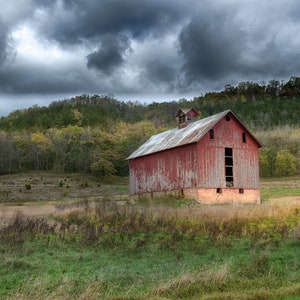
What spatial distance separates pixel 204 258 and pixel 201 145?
70.3 feet

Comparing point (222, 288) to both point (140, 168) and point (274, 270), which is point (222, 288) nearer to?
point (274, 270)

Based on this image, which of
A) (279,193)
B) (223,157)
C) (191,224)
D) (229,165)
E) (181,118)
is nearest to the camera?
(191,224)

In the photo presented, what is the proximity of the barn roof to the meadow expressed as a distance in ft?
42.7

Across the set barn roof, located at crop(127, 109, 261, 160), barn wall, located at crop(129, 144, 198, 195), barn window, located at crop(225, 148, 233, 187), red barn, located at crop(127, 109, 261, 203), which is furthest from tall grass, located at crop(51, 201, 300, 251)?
barn window, located at crop(225, 148, 233, 187)

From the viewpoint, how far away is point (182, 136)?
37.2 meters

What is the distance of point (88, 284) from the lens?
9.27 metres

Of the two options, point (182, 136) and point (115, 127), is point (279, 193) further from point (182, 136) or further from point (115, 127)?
point (115, 127)

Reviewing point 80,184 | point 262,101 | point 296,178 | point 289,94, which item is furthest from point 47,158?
point 289,94

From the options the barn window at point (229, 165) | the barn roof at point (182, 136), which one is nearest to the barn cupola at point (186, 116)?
the barn roof at point (182, 136)

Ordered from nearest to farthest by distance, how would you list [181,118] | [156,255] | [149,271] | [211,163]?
1. [149,271]
2. [156,255]
3. [211,163]
4. [181,118]

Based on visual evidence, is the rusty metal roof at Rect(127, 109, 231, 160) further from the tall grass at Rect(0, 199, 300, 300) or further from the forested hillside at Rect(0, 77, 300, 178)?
the forested hillside at Rect(0, 77, 300, 178)

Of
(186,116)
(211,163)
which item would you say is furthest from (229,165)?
(186,116)

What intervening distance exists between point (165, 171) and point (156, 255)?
78.3ft

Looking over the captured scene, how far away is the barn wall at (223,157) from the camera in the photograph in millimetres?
33719
